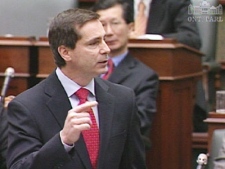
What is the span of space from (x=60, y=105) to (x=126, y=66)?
4.43 feet

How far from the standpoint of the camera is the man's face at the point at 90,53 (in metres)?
2.73

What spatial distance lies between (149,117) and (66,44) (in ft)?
4.09

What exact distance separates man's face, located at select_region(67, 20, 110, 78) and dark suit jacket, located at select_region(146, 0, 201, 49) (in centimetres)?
193

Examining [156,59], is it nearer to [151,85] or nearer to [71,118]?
[151,85]

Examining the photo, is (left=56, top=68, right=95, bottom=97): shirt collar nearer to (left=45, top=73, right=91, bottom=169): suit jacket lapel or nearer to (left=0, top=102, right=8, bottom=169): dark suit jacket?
(left=45, top=73, right=91, bottom=169): suit jacket lapel

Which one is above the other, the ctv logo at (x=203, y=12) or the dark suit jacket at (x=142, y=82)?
the ctv logo at (x=203, y=12)

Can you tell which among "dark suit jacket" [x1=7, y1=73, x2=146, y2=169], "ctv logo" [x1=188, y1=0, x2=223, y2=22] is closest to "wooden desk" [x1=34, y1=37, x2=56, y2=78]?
"ctv logo" [x1=188, y1=0, x2=223, y2=22]

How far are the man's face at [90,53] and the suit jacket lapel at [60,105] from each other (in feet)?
0.30

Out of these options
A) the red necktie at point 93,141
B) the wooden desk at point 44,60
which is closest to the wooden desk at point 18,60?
the wooden desk at point 44,60

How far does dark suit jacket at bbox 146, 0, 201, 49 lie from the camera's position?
15.4ft

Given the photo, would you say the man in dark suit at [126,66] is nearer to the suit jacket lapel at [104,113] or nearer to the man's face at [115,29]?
the man's face at [115,29]

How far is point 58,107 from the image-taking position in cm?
273

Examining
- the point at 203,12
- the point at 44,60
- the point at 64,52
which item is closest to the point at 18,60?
the point at 44,60

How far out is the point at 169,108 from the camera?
13.3 ft
